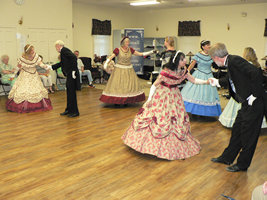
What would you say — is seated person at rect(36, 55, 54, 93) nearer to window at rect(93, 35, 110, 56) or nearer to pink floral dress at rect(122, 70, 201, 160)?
window at rect(93, 35, 110, 56)

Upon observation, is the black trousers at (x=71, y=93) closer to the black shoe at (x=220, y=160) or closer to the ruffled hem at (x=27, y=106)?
the ruffled hem at (x=27, y=106)

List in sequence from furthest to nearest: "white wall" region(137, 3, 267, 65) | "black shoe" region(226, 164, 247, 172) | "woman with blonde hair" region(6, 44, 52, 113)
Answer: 1. "white wall" region(137, 3, 267, 65)
2. "woman with blonde hair" region(6, 44, 52, 113)
3. "black shoe" region(226, 164, 247, 172)

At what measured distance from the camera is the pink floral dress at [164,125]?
3535 millimetres

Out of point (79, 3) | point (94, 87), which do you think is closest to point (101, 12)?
point (79, 3)

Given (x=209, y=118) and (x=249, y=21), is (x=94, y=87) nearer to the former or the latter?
(x=209, y=118)

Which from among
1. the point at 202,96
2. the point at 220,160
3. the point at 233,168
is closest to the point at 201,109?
the point at 202,96

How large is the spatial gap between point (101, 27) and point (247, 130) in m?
8.97

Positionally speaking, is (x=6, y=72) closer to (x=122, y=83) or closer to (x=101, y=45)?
(x=122, y=83)

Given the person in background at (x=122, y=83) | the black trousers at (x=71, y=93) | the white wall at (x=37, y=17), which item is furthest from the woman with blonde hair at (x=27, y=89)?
the white wall at (x=37, y=17)

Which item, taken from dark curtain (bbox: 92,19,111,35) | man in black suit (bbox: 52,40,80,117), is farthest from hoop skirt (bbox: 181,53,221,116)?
dark curtain (bbox: 92,19,111,35)

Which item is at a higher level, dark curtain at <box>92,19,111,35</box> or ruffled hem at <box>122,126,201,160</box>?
dark curtain at <box>92,19,111,35</box>

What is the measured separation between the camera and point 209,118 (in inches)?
224

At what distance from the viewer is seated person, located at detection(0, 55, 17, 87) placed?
7.10 metres

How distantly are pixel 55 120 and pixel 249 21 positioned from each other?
765cm
